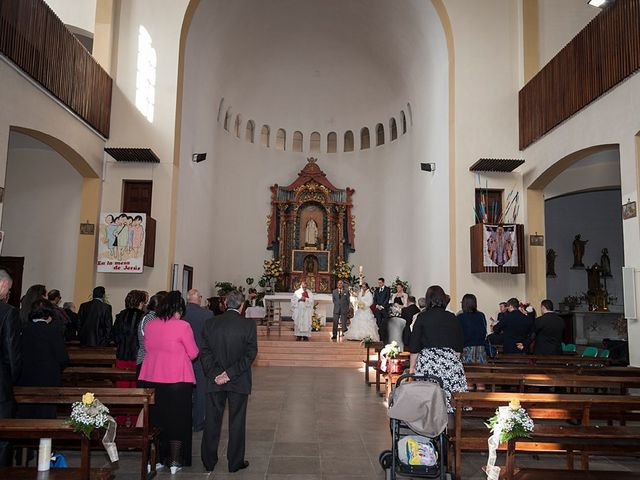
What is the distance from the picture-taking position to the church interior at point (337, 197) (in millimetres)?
5383

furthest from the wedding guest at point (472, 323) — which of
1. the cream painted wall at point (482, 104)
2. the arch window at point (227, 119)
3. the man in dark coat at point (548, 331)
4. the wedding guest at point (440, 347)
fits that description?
the arch window at point (227, 119)

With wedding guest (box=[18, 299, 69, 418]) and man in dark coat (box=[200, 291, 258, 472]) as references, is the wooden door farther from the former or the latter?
man in dark coat (box=[200, 291, 258, 472])

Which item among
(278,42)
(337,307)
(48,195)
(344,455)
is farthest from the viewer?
(278,42)

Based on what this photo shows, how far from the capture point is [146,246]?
1134cm

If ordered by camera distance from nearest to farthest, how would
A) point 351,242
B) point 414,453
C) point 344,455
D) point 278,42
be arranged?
point 414,453 → point 344,455 → point 278,42 → point 351,242

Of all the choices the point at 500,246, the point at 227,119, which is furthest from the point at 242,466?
the point at 227,119

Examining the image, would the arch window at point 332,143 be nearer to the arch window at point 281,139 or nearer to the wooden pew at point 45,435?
the arch window at point 281,139

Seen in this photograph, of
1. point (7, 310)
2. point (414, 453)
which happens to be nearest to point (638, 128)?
point (414, 453)

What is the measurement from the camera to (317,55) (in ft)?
62.0

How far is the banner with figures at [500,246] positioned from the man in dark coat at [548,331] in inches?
124

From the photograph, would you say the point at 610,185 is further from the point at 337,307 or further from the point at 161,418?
the point at 161,418

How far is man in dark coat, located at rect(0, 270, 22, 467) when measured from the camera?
396cm

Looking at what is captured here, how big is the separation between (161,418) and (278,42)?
15485mm

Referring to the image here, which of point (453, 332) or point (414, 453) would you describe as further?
point (453, 332)
